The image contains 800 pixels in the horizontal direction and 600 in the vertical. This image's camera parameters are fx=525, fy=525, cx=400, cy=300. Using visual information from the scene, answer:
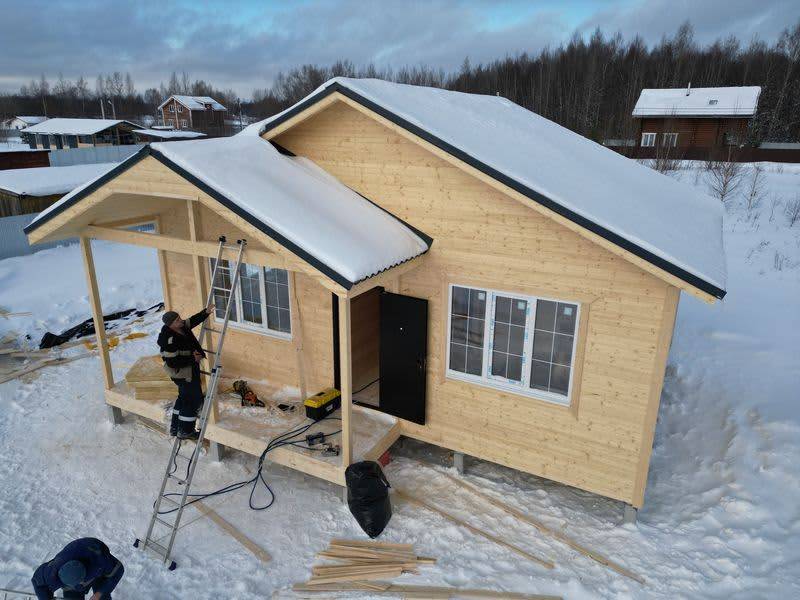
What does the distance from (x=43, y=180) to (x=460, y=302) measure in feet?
74.3

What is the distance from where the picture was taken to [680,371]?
10.3 m

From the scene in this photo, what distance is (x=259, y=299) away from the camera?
9.23 metres

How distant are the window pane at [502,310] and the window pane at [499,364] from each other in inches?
19.5

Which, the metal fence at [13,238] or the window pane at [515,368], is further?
the metal fence at [13,238]

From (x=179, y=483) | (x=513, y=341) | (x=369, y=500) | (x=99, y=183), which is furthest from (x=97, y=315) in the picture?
(x=513, y=341)

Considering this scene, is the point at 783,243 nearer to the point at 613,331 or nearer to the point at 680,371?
the point at 680,371

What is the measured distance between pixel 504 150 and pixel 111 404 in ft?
25.3

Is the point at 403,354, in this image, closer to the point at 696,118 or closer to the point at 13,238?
the point at 13,238

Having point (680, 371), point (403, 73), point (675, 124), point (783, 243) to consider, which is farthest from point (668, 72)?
point (680, 371)

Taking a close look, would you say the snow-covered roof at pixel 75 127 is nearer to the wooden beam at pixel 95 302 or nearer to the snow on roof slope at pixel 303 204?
the wooden beam at pixel 95 302

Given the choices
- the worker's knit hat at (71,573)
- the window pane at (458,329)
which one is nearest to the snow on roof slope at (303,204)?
the window pane at (458,329)

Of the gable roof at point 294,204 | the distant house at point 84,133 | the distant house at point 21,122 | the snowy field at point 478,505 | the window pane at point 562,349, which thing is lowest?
the snowy field at point 478,505

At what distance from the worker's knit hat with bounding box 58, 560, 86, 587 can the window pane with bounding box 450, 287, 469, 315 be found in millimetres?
5078

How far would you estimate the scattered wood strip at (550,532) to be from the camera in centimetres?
606
